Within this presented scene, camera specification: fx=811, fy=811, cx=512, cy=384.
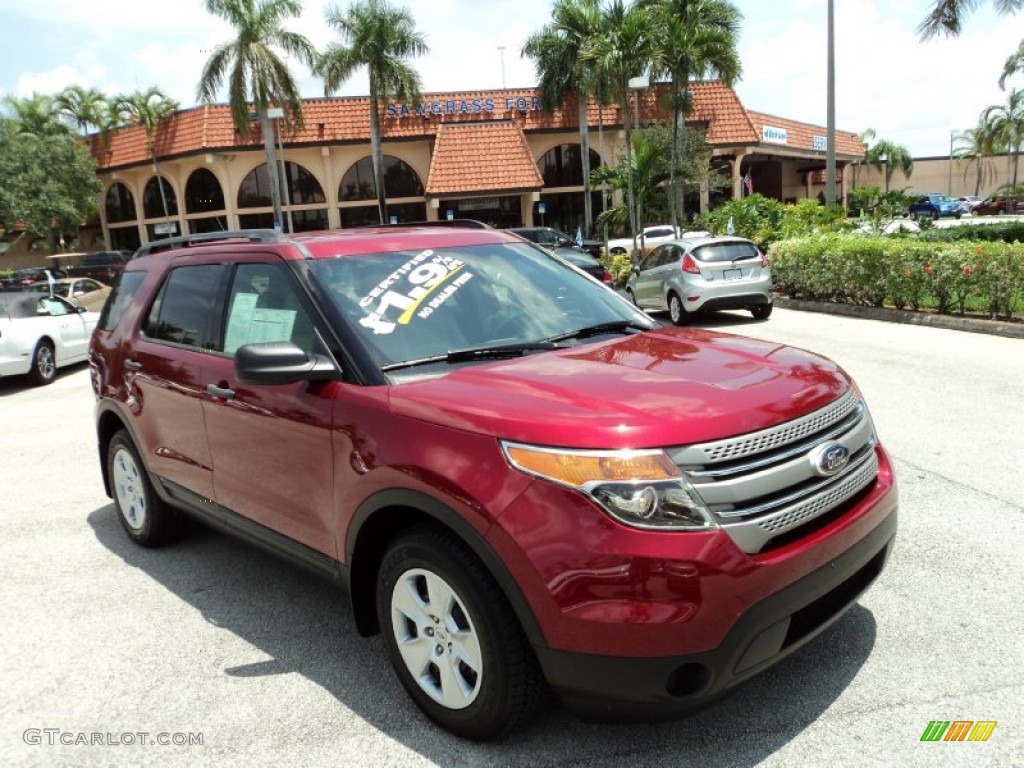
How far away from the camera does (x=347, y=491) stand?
10.1 feet

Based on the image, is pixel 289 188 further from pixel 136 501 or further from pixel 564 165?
pixel 136 501

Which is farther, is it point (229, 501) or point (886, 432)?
point (886, 432)

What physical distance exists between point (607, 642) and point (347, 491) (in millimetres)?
1200

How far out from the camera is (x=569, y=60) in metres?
35.2

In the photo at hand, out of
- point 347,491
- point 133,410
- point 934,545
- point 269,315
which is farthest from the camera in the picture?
point 133,410

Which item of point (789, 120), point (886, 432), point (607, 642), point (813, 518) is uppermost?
point (789, 120)

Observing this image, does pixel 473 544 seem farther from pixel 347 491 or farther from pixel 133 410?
pixel 133 410

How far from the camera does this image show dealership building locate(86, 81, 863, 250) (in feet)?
121

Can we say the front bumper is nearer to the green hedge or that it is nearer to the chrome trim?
the chrome trim

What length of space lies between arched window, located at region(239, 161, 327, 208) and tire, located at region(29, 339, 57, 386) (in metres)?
27.2

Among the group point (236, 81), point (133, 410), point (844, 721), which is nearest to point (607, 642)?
point (844, 721)

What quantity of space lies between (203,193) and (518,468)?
41491mm

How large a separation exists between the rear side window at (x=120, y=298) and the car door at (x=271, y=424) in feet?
4.55

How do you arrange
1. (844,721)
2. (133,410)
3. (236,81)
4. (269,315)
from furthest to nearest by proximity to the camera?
1. (236,81)
2. (133,410)
3. (269,315)
4. (844,721)
